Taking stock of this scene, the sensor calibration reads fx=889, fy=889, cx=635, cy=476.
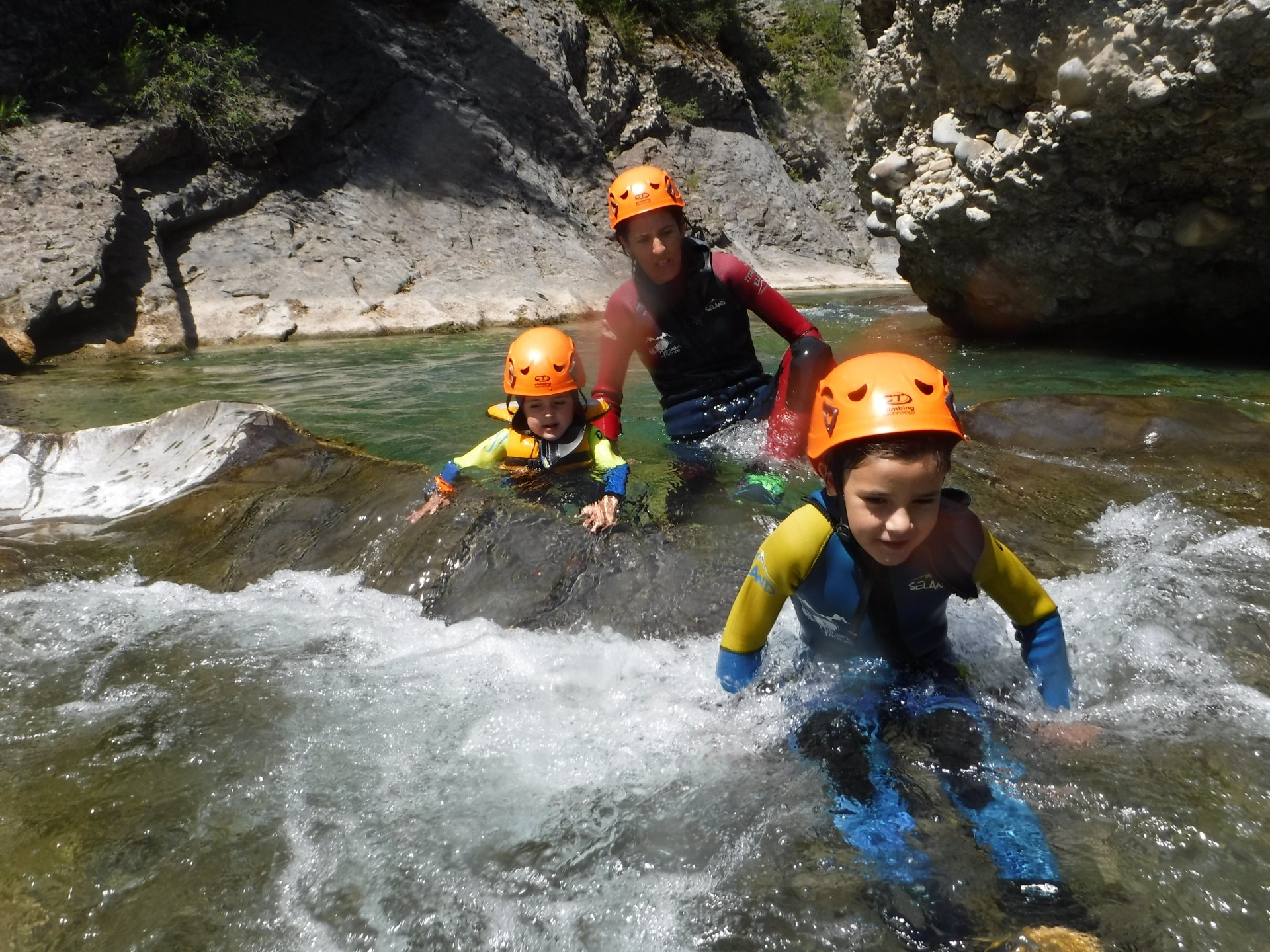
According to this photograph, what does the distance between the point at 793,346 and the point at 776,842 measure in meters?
2.95

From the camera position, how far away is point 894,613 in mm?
2715

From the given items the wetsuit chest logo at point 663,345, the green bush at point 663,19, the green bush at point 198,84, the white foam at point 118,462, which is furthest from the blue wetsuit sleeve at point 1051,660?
the green bush at point 663,19

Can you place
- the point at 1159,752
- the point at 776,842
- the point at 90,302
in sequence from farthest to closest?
the point at 90,302
the point at 1159,752
the point at 776,842

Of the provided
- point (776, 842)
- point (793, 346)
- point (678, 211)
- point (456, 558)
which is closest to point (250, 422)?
point (456, 558)

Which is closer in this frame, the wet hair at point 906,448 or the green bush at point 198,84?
the wet hair at point 906,448

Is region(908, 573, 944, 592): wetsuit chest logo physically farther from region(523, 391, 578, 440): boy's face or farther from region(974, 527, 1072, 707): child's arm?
region(523, 391, 578, 440): boy's face

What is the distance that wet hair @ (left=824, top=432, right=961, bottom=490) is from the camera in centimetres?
224

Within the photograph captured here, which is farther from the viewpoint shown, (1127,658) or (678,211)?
(678,211)

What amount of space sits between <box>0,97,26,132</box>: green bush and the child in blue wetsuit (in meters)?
12.9

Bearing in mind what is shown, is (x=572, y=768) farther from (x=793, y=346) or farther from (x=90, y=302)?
(x=90, y=302)

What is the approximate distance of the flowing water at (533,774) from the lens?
2.09 metres

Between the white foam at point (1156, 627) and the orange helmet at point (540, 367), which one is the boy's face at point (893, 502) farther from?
the orange helmet at point (540, 367)

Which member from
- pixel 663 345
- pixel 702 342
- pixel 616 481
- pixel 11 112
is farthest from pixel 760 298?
pixel 11 112

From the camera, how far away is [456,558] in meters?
4.04
